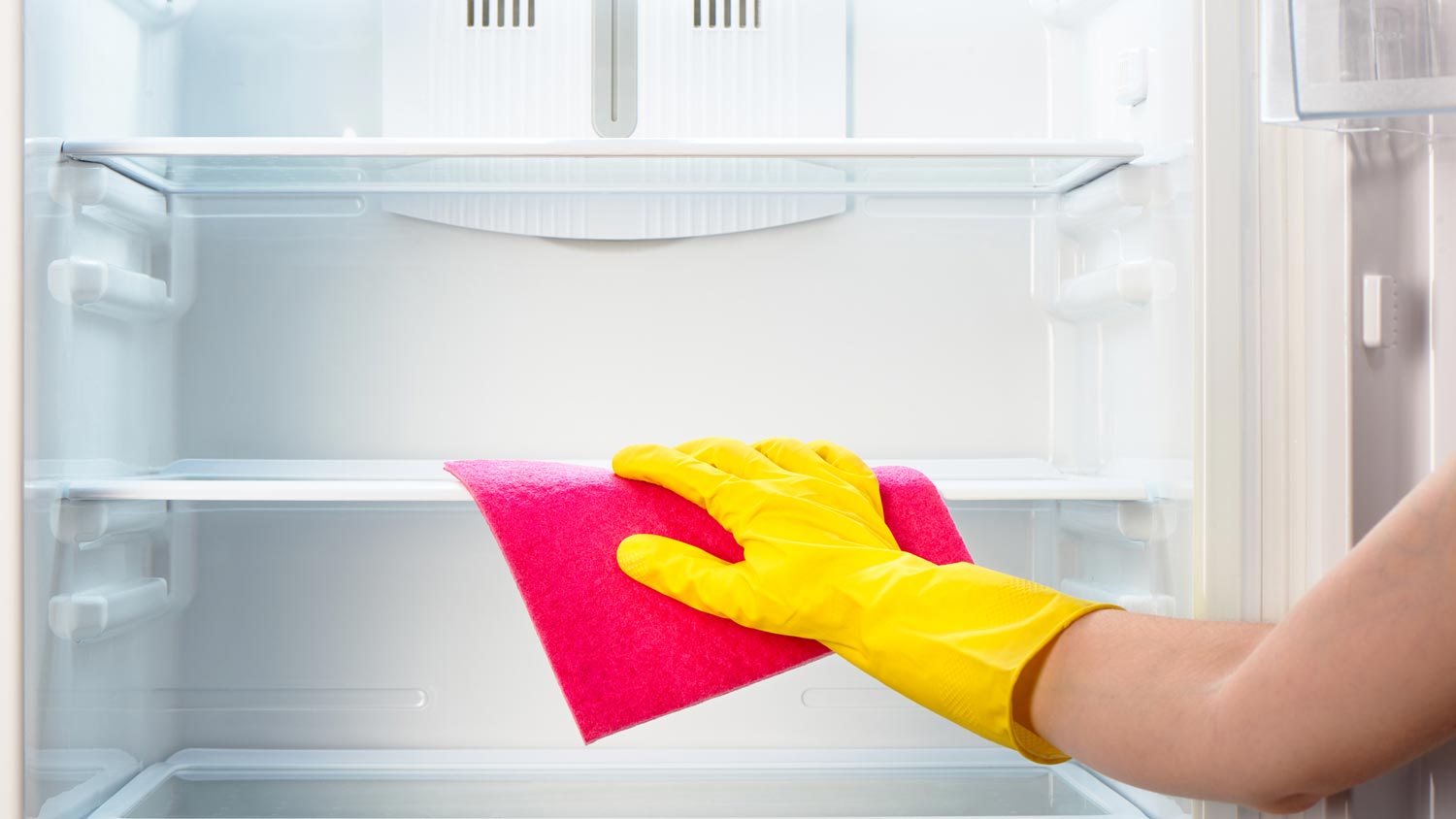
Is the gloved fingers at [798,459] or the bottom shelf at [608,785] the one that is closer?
the gloved fingers at [798,459]

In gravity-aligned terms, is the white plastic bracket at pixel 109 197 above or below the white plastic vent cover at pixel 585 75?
below

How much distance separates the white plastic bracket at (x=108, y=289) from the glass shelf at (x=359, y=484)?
18 cm

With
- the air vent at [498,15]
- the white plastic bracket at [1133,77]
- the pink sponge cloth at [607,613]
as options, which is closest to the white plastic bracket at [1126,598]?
the pink sponge cloth at [607,613]

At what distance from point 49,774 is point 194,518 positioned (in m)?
0.41

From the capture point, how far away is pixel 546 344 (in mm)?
1264

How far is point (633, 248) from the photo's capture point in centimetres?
127

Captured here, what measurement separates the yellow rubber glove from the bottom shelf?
41cm

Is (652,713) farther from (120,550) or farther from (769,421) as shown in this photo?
(120,550)

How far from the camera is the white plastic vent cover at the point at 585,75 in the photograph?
3.93ft

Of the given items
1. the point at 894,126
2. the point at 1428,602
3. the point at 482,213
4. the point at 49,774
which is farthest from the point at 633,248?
the point at 1428,602

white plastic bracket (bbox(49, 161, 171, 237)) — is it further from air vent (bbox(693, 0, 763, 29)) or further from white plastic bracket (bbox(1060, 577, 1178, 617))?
white plastic bracket (bbox(1060, 577, 1178, 617))

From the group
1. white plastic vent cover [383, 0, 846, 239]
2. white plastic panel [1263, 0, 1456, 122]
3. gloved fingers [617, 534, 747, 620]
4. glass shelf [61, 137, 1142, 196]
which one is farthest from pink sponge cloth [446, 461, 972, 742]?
white plastic panel [1263, 0, 1456, 122]

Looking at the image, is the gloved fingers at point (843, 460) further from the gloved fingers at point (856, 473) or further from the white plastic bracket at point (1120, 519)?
the white plastic bracket at point (1120, 519)

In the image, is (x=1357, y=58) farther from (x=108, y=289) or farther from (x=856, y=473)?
(x=108, y=289)
